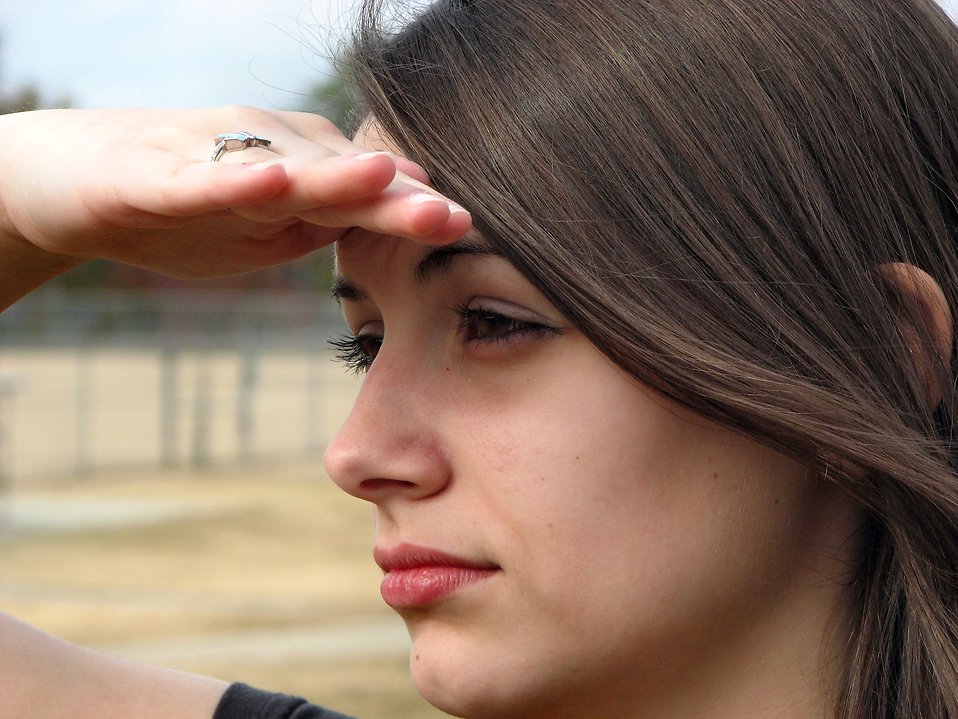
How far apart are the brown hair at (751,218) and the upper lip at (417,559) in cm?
33

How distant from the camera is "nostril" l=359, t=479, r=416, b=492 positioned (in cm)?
157

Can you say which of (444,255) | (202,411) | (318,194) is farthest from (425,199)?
(202,411)

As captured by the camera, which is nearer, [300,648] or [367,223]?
[367,223]

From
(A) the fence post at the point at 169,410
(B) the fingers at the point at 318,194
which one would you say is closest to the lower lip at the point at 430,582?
(B) the fingers at the point at 318,194

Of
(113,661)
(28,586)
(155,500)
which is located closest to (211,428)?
(155,500)

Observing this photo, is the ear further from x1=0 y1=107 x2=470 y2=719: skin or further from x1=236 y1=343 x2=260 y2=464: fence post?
x1=236 y1=343 x2=260 y2=464: fence post

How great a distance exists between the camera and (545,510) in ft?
4.99

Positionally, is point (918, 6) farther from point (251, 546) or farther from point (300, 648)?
point (251, 546)

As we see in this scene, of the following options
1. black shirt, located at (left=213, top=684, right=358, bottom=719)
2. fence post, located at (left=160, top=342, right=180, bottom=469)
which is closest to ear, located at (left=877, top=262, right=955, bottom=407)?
black shirt, located at (left=213, top=684, right=358, bottom=719)

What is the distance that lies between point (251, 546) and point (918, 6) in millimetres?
10169

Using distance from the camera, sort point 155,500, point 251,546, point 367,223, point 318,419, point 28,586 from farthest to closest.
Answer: point 318,419, point 155,500, point 251,546, point 28,586, point 367,223

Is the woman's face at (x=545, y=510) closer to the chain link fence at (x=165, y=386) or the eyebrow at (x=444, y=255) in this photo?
the eyebrow at (x=444, y=255)

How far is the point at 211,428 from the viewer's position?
17203 millimetres

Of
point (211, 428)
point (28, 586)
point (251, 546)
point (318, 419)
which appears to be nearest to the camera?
point (28, 586)
